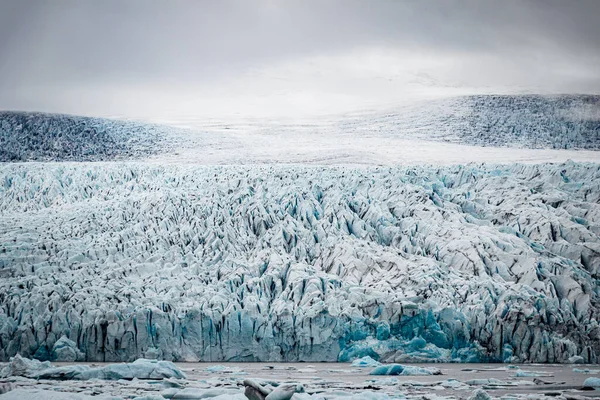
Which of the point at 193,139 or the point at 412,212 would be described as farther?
the point at 193,139

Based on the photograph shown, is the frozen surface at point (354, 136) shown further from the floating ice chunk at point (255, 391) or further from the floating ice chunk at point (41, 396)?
the floating ice chunk at point (41, 396)

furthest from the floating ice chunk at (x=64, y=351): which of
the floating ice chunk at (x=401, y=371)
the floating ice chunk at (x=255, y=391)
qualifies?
the floating ice chunk at (x=255, y=391)

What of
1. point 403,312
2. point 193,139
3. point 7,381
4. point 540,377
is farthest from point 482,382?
point 193,139

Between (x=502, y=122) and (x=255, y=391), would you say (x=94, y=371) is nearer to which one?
(x=255, y=391)

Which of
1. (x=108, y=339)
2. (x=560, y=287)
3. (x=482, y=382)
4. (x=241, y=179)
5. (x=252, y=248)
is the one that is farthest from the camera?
(x=241, y=179)

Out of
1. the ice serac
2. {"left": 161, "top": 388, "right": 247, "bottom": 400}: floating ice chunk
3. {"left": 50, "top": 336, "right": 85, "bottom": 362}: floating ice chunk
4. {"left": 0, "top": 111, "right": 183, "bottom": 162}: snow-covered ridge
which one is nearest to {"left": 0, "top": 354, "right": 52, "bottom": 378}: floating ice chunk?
{"left": 50, "top": 336, "right": 85, "bottom": 362}: floating ice chunk

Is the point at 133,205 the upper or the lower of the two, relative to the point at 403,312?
upper

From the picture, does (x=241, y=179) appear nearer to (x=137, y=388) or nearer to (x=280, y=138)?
(x=280, y=138)
